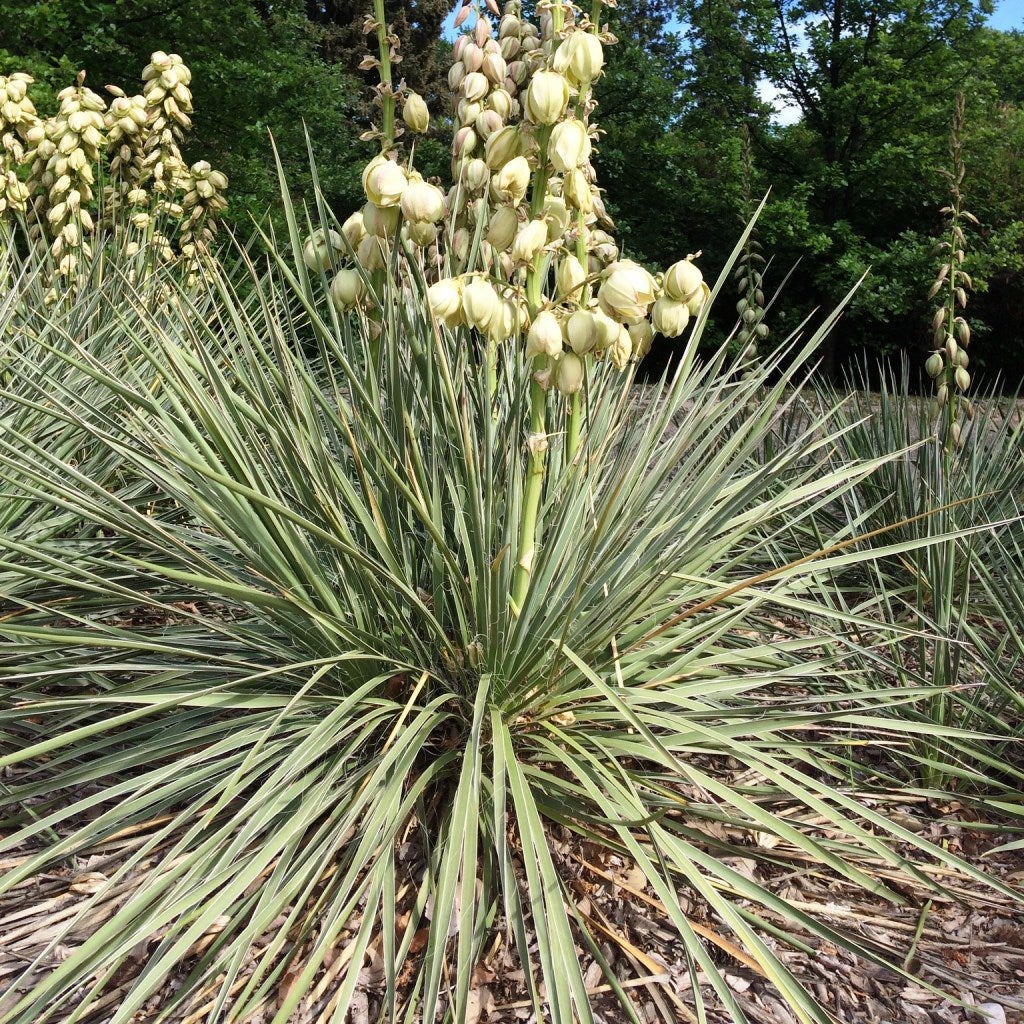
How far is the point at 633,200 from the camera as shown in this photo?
377 inches

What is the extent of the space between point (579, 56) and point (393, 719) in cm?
121

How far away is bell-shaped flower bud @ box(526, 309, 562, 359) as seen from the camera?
148 centimetres

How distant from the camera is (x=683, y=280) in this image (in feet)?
5.24

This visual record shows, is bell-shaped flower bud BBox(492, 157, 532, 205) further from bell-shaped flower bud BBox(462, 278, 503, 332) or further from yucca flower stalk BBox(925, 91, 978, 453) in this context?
yucca flower stalk BBox(925, 91, 978, 453)

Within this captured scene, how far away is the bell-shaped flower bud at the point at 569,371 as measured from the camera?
1528 mm

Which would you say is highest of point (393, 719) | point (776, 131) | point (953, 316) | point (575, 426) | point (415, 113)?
point (776, 131)

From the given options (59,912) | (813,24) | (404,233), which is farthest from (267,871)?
(813,24)

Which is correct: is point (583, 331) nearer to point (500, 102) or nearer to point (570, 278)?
point (570, 278)

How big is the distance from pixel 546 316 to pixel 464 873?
874mm

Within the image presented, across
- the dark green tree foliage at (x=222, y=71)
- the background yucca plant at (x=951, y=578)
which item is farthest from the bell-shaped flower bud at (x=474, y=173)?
the dark green tree foliage at (x=222, y=71)

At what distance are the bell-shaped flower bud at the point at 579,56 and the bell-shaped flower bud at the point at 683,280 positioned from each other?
353mm

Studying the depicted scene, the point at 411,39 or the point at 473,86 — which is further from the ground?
the point at 411,39

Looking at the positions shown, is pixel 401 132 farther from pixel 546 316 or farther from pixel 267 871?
pixel 267 871

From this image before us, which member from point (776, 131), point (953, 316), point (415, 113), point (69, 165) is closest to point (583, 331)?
point (415, 113)
